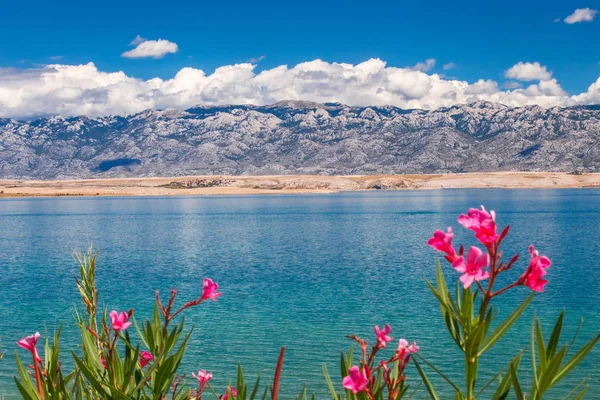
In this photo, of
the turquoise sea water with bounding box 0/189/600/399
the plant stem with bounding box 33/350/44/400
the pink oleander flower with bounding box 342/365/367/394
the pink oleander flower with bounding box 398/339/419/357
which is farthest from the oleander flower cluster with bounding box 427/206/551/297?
the turquoise sea water with bounding box 0/189/600/399

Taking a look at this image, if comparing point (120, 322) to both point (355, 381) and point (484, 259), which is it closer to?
point (355, 381)

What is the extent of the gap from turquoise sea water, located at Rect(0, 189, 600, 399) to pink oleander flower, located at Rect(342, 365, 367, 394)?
4.76 meters

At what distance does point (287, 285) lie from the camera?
34094 mm

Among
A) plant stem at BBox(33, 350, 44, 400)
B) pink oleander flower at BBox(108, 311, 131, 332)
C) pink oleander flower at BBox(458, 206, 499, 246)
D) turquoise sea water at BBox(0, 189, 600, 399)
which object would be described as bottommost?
turquoise sea water at BBox(0, 189, 600, 399)

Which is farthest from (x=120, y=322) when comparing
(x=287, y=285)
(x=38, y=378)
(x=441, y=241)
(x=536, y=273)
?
(x=287, y=285)

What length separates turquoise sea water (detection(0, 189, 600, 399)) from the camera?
20.9 metres

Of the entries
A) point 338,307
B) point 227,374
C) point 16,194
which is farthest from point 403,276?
point 16,194

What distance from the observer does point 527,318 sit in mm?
25594

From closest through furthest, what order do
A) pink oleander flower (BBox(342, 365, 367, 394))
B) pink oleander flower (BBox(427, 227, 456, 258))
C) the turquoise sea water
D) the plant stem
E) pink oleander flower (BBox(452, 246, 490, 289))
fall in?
pink oleander flower (BBox(452, 246, 490, 289)) → pink oleander flower (BBox(427, 227, 456, 258)) → pink oleander flower (BBox(342, 365, 367, 394)) → the plant stem → the turquoise sea water

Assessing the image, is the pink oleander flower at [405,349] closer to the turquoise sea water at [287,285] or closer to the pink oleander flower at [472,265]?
the pink oleander flower at [472,265]

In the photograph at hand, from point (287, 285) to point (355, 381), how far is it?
31.6 m

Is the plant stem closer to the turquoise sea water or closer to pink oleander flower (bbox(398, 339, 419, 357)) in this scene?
pink oleander flower (bbox(398, 339, 419, 357))

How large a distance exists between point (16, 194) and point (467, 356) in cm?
19897

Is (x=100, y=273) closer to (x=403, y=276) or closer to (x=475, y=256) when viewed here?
(x=403, y=276)
